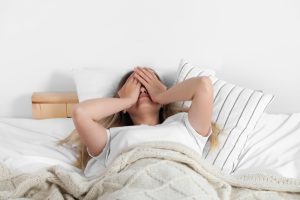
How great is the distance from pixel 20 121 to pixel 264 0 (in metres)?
1.06

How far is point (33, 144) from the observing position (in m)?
1.74

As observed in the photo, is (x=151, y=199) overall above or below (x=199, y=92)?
below

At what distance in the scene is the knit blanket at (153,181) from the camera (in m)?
1.32

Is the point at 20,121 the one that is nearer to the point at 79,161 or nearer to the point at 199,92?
the point at 79,161

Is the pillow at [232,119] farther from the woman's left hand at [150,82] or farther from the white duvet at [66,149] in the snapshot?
the woman's left hand at [150,82]

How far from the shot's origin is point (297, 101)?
2.08 metres

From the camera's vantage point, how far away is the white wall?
1.96 metres

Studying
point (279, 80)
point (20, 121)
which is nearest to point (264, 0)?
point (279, 80)

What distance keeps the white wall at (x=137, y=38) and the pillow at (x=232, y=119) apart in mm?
297

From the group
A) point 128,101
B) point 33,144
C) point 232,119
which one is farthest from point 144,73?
point 33,144

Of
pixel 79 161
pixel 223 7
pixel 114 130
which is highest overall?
pixel 223 7


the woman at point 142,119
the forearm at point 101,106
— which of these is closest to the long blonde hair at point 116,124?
the woman at point 142,119

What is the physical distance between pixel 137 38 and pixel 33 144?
0.59 metres

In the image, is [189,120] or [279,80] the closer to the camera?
[189,120]
